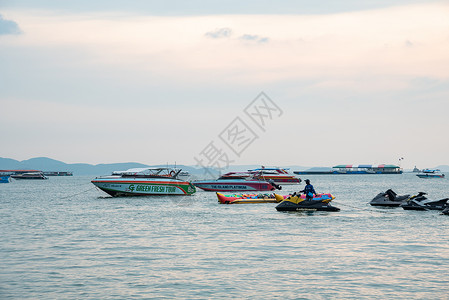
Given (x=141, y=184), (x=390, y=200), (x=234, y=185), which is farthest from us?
(x=234, y=185)

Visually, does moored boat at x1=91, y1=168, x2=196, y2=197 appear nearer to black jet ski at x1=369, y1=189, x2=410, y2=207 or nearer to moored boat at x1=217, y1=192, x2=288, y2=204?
moored boat at x1=217, y1=192, x2=288, y2=204

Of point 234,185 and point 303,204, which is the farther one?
point 234,185

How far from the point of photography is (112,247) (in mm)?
26281

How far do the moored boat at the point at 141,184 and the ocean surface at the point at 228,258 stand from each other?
19821 mm

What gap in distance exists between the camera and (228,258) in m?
23.0

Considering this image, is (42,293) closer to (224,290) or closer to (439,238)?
(224,290)

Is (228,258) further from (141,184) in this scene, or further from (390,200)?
(141,184)

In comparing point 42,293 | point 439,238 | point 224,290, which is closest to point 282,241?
point 439,238

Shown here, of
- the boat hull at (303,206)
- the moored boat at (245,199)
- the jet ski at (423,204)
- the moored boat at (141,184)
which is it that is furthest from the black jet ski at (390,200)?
the moored boat at (141,184)

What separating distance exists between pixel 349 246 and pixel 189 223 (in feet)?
45.2

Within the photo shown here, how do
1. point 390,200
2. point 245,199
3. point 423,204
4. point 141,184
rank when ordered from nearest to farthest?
1. point 423,204
2. point 390,200
3. point 245,199
4. point 141,184

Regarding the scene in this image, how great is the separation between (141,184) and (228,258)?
37.9 m

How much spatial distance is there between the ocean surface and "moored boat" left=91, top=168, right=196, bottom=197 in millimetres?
19821

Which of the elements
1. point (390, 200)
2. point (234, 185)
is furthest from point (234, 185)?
point (390, 200)
